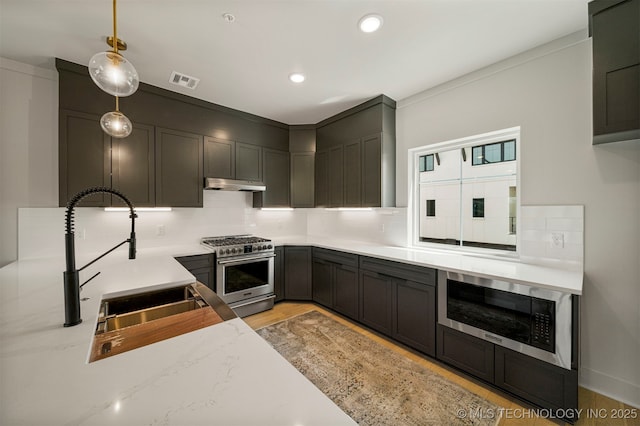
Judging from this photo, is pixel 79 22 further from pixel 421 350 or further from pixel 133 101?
pixel 421 350

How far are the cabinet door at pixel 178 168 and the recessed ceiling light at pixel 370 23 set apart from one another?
2292mm

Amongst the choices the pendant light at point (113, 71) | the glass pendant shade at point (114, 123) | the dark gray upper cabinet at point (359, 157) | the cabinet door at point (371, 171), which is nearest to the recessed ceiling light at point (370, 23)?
the dark gray upper cabinet at point (359, 157)

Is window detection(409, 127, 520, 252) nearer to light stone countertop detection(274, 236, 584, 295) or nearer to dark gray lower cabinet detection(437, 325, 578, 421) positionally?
light stone countertop detection(274, 236, 584, 295)

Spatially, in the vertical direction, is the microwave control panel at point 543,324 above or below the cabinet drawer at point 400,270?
below

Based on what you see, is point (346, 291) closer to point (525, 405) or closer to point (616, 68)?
point (525, 405)

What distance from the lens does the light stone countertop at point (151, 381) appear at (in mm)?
564

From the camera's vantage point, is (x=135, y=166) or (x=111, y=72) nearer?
(x=111, y=72)

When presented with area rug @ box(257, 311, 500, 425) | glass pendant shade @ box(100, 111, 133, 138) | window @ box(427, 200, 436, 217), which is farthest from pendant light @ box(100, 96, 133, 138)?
window @ box(427, 200, 436, 217)

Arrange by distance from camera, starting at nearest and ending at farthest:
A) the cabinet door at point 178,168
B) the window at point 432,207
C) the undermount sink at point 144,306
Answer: the undermount sink at point 144,306
the cabinet door at point 178,168
the window at point 432,207

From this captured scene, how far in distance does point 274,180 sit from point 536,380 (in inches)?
138

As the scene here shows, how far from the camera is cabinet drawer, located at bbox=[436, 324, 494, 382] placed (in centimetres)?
192

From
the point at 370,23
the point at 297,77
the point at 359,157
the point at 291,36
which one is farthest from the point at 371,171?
the point at 291,36

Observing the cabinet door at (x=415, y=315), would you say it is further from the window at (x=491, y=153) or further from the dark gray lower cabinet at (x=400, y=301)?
the window at (x=491, y=153)

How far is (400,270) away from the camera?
2471 millimetres
